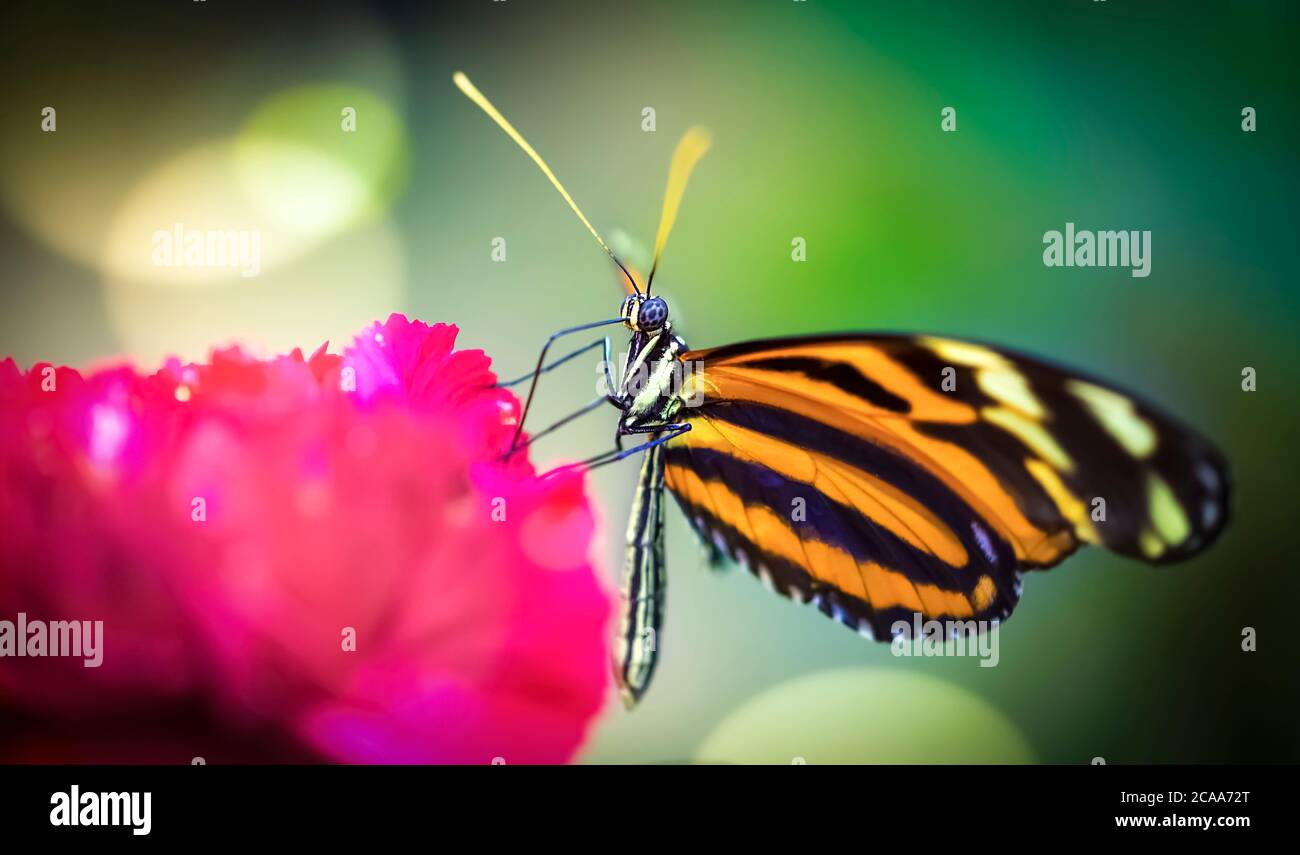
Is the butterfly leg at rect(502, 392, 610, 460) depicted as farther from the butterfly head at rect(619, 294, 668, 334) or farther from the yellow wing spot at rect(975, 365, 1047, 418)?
the yellow wing spot at rect(975, 365, 1047, 418)

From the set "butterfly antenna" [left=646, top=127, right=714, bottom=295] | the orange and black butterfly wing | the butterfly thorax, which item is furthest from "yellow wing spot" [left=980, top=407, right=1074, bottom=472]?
"butterfly antenna" [left=646, top=127, right=714, bottom=295]

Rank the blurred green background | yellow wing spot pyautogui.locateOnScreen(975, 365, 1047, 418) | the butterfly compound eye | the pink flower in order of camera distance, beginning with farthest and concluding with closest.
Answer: the blurred green background
the butterfly compound eye
yellow wing spot pyautogui.locateOnScreen(975, 365, 1047, 418)
the pink flower

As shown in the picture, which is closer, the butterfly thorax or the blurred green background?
the butterfly thorax

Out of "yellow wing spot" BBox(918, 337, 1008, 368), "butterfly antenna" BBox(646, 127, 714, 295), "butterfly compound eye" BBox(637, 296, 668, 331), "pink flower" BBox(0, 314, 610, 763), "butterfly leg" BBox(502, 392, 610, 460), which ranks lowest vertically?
"pink flower" BBox(0, 314, 610, 763)

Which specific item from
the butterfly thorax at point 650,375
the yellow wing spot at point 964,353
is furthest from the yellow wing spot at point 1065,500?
the butterfly thorax at point 650,375

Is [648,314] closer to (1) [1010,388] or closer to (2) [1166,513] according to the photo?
(1) [1010,388]
